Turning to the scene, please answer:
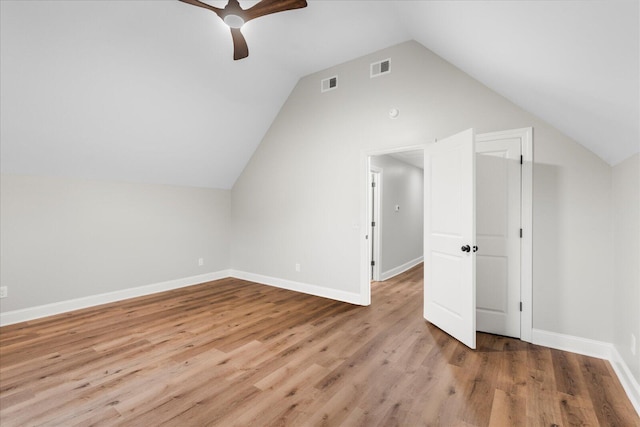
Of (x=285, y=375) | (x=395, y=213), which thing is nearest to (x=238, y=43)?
(x=285, y=375)

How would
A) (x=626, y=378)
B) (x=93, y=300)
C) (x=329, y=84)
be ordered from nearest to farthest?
(x=626, y=378) < (x=93, y=300) < (x=329, y=84)

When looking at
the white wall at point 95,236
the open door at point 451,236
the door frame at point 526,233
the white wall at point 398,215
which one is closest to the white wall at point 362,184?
the door frame at point 526,233

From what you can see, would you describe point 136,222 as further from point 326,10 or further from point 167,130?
point 326,10

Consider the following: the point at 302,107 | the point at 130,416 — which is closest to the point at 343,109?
the point at 302,107

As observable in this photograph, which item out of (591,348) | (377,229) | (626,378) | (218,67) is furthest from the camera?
(377,229)

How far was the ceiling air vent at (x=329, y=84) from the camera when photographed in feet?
14.4

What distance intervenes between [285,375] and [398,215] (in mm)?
4769

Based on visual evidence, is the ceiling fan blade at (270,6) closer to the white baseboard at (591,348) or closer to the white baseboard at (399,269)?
the white baseboard at (591,348)

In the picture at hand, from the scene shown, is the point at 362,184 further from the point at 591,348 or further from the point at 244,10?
the point at 591,348

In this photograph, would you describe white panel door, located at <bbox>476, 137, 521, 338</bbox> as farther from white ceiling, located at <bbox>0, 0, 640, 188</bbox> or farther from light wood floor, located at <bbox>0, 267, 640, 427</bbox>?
white ceiling, located at <bbox>0, 0, 640, 188</bbox>

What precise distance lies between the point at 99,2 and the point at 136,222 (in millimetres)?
2937

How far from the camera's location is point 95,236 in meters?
4.12

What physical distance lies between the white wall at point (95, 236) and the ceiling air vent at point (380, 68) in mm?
3570

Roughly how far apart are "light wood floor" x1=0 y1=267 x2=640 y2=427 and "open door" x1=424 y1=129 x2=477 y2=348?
27 centimetres
